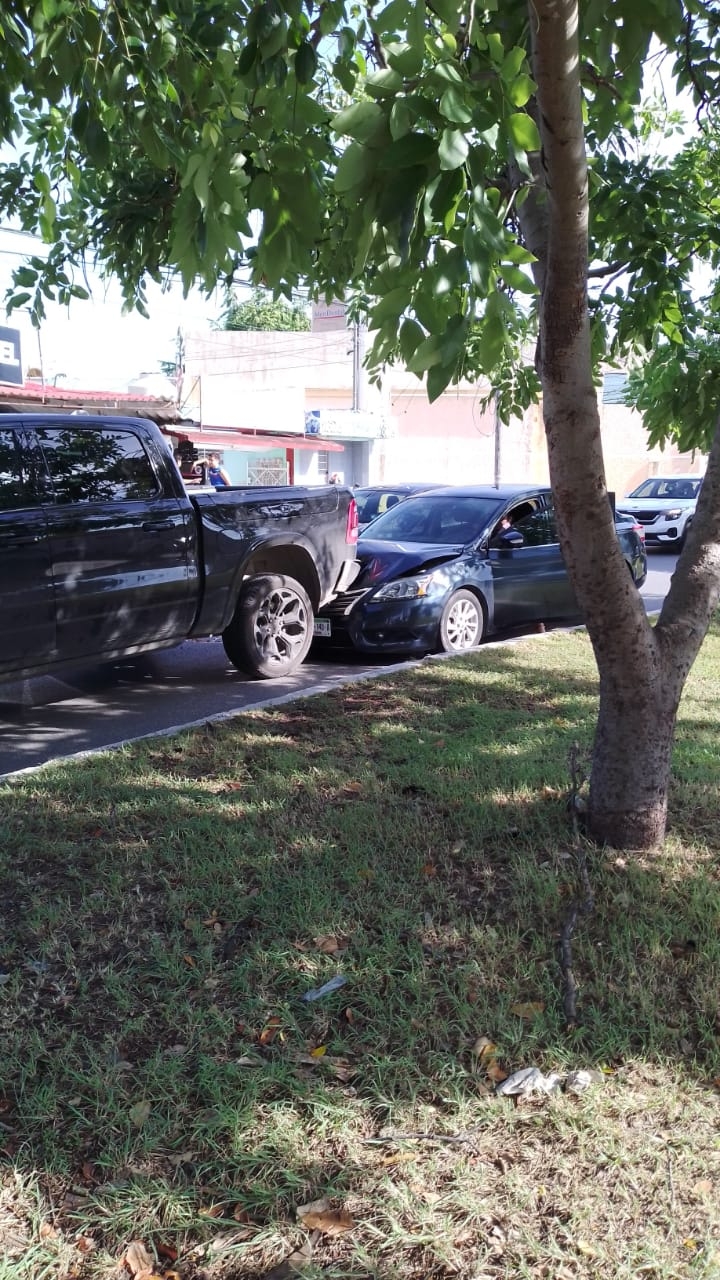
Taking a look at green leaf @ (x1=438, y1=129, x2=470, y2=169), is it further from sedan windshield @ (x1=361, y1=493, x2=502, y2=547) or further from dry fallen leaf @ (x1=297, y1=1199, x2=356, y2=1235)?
sedan windshield @ (x1=361, y1=493, x2=502, y2=547)

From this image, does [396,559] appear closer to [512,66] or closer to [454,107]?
[512,66]

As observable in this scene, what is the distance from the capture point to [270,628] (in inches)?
337

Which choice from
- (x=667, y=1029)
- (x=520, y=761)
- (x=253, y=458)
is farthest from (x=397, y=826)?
(x=253, y=458)

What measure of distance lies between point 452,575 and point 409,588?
0.48 m

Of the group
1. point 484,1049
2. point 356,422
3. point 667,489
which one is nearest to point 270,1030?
point 484,1049

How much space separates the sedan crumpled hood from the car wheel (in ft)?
1.30

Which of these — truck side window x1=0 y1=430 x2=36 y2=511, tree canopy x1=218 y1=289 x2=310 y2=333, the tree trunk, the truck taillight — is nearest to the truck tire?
the truck taillight

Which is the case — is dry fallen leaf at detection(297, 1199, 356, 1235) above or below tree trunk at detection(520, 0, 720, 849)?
below

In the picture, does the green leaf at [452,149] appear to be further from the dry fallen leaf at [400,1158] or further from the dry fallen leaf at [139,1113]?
the dry fallen leaf at [139,1113]

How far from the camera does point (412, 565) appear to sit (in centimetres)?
957

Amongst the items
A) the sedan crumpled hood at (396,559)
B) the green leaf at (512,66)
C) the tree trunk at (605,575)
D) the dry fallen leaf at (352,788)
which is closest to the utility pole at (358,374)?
the sedan crumpled hood at (396,559)

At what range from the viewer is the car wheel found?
369 inches

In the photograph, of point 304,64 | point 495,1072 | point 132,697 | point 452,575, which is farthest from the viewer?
point 452,575

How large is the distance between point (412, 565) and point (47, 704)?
3454 millimetres
